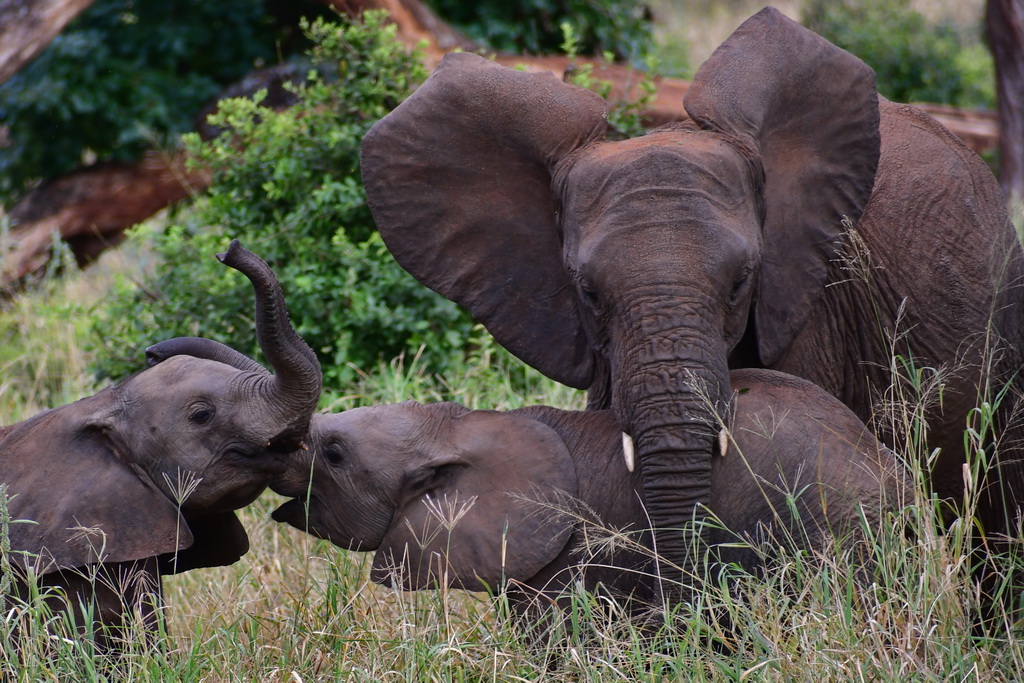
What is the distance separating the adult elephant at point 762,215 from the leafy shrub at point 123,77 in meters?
4.80

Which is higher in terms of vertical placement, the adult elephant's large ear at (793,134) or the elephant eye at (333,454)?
the adult elephant's large ear at (793,134)

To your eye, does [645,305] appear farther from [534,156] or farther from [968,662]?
[968,662]

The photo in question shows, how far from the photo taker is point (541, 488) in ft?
13.2

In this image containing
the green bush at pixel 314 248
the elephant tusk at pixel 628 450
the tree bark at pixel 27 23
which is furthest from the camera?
the tree bark at pixel 27 23

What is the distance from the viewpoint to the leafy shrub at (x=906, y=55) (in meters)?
12.6

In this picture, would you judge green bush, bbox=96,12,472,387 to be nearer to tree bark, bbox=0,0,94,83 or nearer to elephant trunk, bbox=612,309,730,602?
tree bark, bbox=0,0,94,83

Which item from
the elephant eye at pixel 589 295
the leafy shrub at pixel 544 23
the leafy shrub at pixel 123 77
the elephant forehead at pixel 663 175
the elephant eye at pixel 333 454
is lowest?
the leafy shrub at pixel 123 77

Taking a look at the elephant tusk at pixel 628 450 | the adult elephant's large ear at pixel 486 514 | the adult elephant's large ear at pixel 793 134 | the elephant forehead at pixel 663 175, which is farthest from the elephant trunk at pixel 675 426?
the adult elephant's large ear at pixel 793 134

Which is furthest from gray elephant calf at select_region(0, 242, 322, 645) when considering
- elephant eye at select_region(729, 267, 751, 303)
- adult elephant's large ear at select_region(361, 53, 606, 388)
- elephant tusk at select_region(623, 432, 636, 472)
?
elephant eye at select_region(729, 267, 751, 303)

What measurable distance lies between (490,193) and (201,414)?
114 centimetres

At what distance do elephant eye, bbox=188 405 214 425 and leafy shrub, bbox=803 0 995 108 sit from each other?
30.2 feet

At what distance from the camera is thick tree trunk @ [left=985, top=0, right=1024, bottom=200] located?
9.40m

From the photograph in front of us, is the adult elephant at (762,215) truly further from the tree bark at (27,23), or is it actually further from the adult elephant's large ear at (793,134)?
the tree bark at (27,23)

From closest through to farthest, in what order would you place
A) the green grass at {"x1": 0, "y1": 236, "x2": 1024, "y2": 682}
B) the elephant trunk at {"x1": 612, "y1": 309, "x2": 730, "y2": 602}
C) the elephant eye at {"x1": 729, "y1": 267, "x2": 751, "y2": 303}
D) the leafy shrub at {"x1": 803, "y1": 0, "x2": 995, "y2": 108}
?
the green grass at {"x1": 0, "y1": 236, "x2": 1024, "y2": 682} < the elephant trunk at {"x1": 612, "y1": 309, "x2": 730, "y2": 602} < the elephant eye at {"x1": 729, "y1": 267, "x2": 751, "y2": 303} < the leafy shrub at {"x1": 803, "y1": 0, "x2": 995, "y2": 108}
